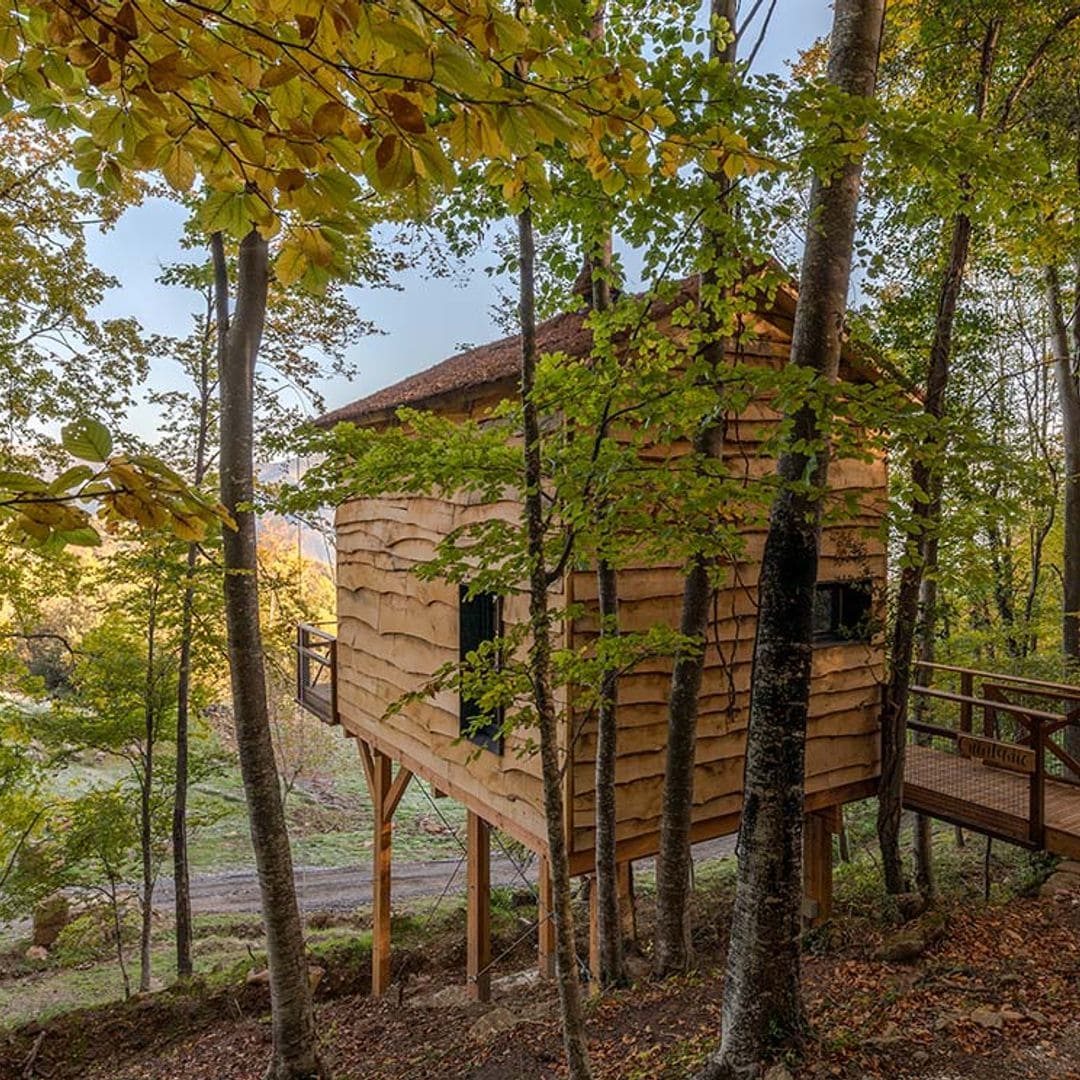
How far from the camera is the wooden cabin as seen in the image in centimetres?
492

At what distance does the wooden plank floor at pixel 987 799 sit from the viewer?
5.10 metres

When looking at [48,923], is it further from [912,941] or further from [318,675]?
[912,941]

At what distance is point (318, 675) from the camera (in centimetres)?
983

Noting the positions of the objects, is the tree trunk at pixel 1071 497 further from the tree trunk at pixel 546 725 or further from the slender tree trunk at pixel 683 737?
the tree trunk at pixel 546 725

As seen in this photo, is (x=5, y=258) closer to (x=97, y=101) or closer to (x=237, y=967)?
(x=97, y=101)

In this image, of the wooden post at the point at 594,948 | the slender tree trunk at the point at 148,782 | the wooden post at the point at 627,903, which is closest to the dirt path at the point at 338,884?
the slender tree trunk at the point at 148,782

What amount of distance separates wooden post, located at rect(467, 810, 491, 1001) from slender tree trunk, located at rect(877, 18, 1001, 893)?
3673 millimetres

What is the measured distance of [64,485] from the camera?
85 centimetres

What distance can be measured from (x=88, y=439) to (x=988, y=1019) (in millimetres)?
4722

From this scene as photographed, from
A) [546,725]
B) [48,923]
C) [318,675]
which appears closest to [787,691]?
[546,725]

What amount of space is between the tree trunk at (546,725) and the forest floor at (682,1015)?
2.72 feet

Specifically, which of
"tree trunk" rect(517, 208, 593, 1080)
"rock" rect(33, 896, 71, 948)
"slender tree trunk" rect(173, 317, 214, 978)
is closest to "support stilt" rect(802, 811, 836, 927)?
"tree trunk" rect(517, 208, 593, 1080)

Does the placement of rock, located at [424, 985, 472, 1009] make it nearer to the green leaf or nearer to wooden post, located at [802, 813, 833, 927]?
wooden post, located at [802, 813, 833, 927]

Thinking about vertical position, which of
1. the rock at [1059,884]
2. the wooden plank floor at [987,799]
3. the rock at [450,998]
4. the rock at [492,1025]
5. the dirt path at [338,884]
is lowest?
the dirt path at [338,884]
